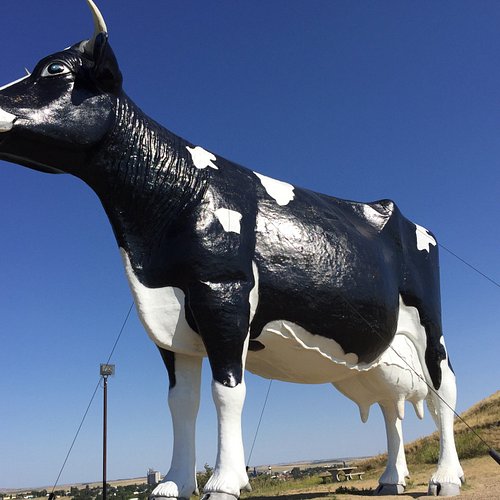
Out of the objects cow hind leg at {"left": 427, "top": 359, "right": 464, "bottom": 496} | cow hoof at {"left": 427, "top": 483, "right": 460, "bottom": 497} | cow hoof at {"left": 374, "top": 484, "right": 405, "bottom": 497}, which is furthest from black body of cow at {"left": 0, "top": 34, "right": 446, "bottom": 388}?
cow hoof at {"left": 374, "top": 484, "right": 405, "bottom": 497}

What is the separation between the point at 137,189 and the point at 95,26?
1.48m

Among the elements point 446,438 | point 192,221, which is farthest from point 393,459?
point 192,221

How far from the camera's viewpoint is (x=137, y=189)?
5.46m

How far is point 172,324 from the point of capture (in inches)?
207

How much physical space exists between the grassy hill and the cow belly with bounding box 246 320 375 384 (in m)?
7.91

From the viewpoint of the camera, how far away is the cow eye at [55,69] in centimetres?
537

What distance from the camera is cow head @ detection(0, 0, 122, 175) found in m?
5.18

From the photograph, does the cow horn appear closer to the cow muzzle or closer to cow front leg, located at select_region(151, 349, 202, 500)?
the cow muzzle

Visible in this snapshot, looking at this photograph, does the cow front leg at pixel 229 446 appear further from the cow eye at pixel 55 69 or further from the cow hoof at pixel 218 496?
the cow eye at pixel 55 69

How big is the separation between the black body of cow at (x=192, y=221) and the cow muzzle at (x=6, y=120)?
54 millimetres

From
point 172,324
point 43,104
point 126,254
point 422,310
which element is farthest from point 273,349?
point 43,104

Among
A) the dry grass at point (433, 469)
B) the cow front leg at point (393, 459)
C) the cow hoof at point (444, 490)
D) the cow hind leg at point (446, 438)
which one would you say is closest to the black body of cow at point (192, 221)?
the cow hind leg at point (446, 438)

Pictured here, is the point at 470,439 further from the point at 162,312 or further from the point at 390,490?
the point at 162,312

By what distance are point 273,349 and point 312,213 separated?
4.80ft
